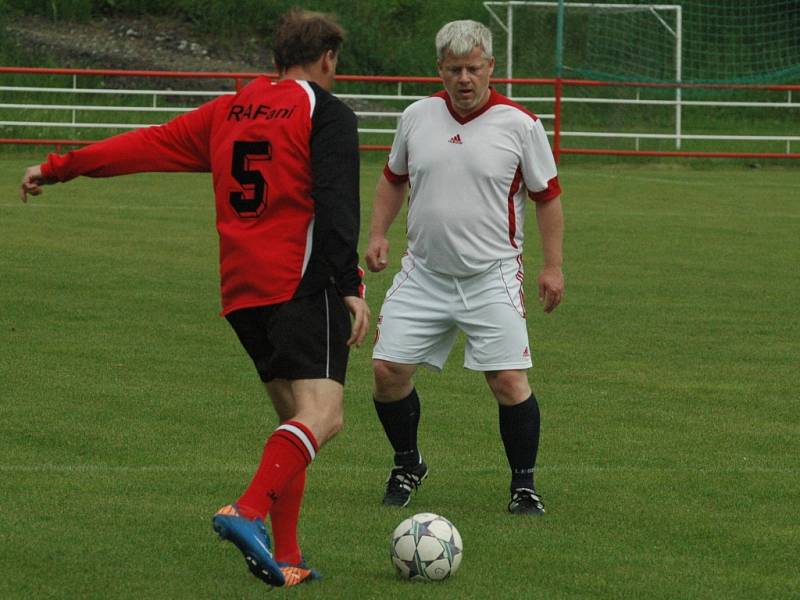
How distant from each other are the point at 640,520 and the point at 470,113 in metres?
1.77

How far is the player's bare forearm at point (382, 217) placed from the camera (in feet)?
21.4

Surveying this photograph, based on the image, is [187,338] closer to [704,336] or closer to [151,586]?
[704,336]

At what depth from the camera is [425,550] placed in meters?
5.16

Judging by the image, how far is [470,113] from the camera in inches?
245

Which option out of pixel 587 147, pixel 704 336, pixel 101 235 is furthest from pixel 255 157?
pixel 587 147

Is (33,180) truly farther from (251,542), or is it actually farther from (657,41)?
(657,41)

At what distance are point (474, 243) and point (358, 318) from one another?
57.7 inches

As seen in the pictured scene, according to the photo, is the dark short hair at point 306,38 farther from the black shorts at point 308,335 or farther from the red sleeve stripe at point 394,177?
the red sleeve stripe at point 394,177

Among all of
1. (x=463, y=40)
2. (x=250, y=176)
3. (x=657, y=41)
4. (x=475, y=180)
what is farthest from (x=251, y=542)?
(x=657, y=41)

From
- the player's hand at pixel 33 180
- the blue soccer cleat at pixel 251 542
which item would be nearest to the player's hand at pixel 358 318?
the blue soccer cleat at pixel 251 542

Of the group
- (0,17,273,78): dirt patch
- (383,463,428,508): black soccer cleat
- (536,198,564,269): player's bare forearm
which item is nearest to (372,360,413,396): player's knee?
(383,463,428,508): black soccer cleat

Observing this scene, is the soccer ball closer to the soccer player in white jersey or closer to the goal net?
the soccer player in white jersey

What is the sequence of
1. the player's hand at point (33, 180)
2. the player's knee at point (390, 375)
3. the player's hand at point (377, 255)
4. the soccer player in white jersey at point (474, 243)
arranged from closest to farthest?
the player's hand at point (33, 180) → the soccer player in white jersey at point (474, 243) → the player's knee at point (390, 375) → the player's hand at point (377, 255)

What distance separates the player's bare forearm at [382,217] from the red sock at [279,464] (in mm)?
1764
